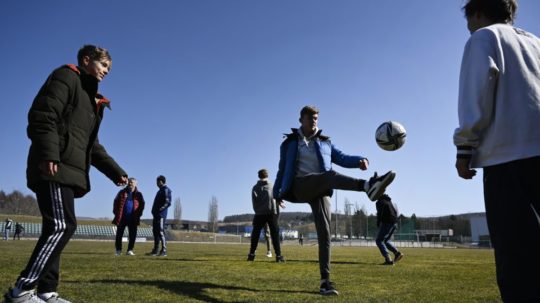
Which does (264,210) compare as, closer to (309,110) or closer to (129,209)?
(129,209)

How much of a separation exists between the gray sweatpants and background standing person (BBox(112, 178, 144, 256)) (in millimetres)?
8389

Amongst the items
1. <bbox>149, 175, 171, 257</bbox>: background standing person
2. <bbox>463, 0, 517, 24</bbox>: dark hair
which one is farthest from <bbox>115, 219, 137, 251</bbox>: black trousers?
<bbox>463, 0, 517, 24</bbox>: dark hair

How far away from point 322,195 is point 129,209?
8.86 meters

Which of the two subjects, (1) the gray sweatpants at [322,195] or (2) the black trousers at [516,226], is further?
(1) the gray sweatpants at [322,195]

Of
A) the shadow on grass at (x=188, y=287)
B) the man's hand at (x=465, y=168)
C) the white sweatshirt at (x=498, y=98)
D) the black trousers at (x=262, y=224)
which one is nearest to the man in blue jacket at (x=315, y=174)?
the shadow on grass at (x=188, y=287)

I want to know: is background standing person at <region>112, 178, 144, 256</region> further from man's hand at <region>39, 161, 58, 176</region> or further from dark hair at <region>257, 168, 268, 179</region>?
man's hand at <region>39, 161, 58, 176</region>

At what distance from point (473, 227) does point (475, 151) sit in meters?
106

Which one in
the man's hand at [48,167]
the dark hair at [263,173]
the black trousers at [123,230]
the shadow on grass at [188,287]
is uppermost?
the dark hair at [263,173]

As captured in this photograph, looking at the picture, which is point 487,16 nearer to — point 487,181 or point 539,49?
point 539,49

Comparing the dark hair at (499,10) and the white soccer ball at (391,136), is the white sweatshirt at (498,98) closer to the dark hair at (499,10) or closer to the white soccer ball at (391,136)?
the dark hair at (499,10)

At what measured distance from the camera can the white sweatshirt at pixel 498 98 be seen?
253 centimetres

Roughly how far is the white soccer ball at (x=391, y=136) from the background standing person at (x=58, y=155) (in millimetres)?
4110

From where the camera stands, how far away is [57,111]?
3.49 metres

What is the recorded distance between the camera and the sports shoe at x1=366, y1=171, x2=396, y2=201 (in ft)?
15.6
